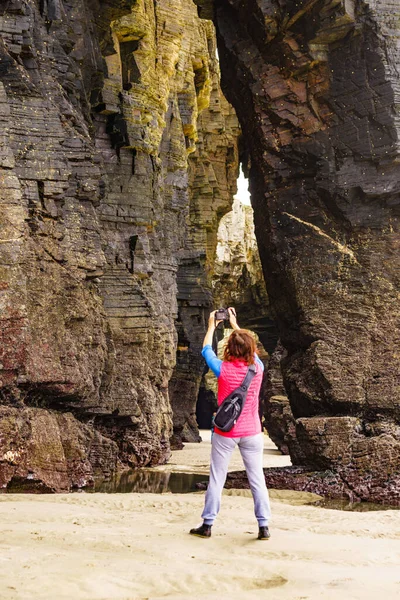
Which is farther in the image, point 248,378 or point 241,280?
point 241,280

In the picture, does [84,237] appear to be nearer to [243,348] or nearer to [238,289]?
[243,348]

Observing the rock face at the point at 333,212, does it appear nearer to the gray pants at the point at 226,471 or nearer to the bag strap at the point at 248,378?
the gray pants at the point at 226,471

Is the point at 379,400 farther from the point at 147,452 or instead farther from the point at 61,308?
the point at 147,452

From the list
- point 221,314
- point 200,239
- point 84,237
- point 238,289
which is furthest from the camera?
point 238,289

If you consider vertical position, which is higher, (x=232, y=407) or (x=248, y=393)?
(x=248, y=393)

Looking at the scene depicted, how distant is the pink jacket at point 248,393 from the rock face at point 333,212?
585cm

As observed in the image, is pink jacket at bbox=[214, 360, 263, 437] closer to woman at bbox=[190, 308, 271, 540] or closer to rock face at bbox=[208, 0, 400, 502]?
woman at bbox=[190, 308, 271, 540]

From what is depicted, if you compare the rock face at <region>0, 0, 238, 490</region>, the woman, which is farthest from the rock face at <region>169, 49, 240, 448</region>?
the woman

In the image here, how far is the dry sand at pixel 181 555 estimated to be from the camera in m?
5.18

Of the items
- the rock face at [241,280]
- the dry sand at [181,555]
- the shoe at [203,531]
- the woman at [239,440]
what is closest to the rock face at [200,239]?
the rock face at [241,280]

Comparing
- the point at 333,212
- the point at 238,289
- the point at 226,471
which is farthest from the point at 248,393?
the point at 238,289

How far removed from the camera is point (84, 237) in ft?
46.9

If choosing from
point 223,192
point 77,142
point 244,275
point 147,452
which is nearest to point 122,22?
point 77,142

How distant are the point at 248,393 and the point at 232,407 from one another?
0.93ft
